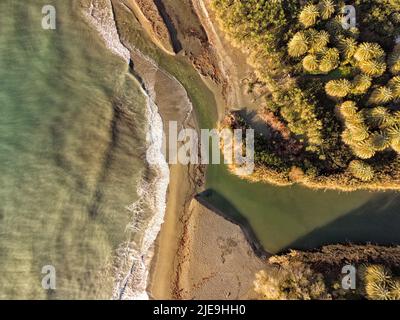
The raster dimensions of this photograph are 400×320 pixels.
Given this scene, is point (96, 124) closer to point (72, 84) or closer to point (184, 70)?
point (72, 84)

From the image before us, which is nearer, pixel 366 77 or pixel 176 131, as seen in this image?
pixel 366 77

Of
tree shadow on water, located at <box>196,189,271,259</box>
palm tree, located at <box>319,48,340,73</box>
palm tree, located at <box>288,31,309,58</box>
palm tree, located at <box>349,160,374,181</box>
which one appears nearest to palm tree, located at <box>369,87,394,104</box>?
palm tree, located at <box>319,48,340,73</box>

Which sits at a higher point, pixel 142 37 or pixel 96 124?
pixel 142 37

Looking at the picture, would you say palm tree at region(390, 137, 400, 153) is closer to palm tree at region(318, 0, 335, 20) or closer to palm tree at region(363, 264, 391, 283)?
palm tree at region(363, 264, 391, 283)

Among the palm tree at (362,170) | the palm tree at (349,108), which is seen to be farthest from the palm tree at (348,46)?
the palm tree at (362,170)

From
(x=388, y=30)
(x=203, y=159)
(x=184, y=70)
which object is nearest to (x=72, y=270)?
A: (x=203, y=159)
